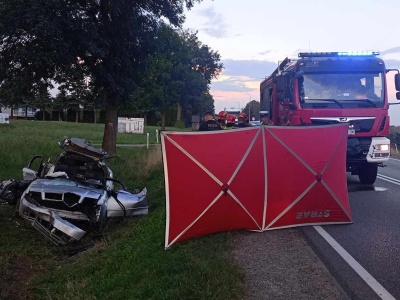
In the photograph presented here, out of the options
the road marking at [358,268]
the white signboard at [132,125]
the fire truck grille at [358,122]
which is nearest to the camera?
the road marking at [358,268]

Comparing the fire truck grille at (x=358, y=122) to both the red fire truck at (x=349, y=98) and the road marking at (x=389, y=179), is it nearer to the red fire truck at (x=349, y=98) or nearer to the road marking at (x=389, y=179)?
the red fire truck at (x=349, y=98)

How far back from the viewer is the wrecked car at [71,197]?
8.51m

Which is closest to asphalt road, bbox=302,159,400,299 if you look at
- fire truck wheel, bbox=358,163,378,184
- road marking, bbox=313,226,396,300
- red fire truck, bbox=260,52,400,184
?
road marking, bbox=313,226,396,300

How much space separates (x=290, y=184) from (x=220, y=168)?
4.28 ft

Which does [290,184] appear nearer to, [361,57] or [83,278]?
[83,278]

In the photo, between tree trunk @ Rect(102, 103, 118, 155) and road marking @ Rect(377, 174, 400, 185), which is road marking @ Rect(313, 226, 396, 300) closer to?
road marking @ Rect(377, 174, 400, 185)

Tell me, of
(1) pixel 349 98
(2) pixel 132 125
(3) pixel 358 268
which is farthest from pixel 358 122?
(2) pixel 132 125

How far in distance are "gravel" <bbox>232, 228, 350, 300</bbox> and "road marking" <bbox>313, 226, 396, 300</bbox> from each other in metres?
0.33

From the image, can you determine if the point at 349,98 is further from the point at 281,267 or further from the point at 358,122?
the point at 281,267

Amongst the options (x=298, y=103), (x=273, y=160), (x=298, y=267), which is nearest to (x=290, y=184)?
(x=273, y=160)

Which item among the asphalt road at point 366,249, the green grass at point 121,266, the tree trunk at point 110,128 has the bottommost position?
the green grass at point 121,266

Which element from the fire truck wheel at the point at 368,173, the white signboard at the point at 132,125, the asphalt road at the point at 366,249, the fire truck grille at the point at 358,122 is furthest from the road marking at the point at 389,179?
the white signboard at the point at 132,125

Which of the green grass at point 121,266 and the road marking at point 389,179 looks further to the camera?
the road marking at point 389,179

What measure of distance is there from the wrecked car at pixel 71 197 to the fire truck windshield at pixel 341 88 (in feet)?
14.6
